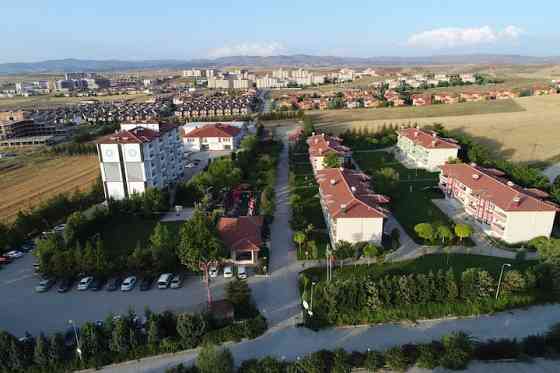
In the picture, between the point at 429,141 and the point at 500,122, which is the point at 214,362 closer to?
the point at 429,141

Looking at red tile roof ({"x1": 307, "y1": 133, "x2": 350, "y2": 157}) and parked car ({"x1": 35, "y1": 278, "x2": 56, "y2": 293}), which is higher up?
red tile roof ({"x1": 307, "y1": 133, "x2": 350, "y2": 157})

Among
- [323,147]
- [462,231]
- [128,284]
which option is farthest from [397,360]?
[323,147]

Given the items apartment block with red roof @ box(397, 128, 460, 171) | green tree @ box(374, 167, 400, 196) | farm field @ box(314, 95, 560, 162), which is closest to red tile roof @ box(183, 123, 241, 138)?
farm field @ box(314, 95, 560, 162)

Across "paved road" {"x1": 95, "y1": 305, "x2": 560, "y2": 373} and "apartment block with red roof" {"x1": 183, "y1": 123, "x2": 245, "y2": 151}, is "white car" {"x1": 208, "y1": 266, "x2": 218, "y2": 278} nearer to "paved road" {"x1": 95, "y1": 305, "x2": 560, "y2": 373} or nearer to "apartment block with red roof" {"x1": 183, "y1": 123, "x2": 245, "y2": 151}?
"paved road" {"x1": 95, "y1": 305, "x2": 560, "y2": 373}

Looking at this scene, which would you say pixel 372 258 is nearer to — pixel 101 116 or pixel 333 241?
pixel 333 241


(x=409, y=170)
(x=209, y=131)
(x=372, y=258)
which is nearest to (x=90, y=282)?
(x=372, y=258)
